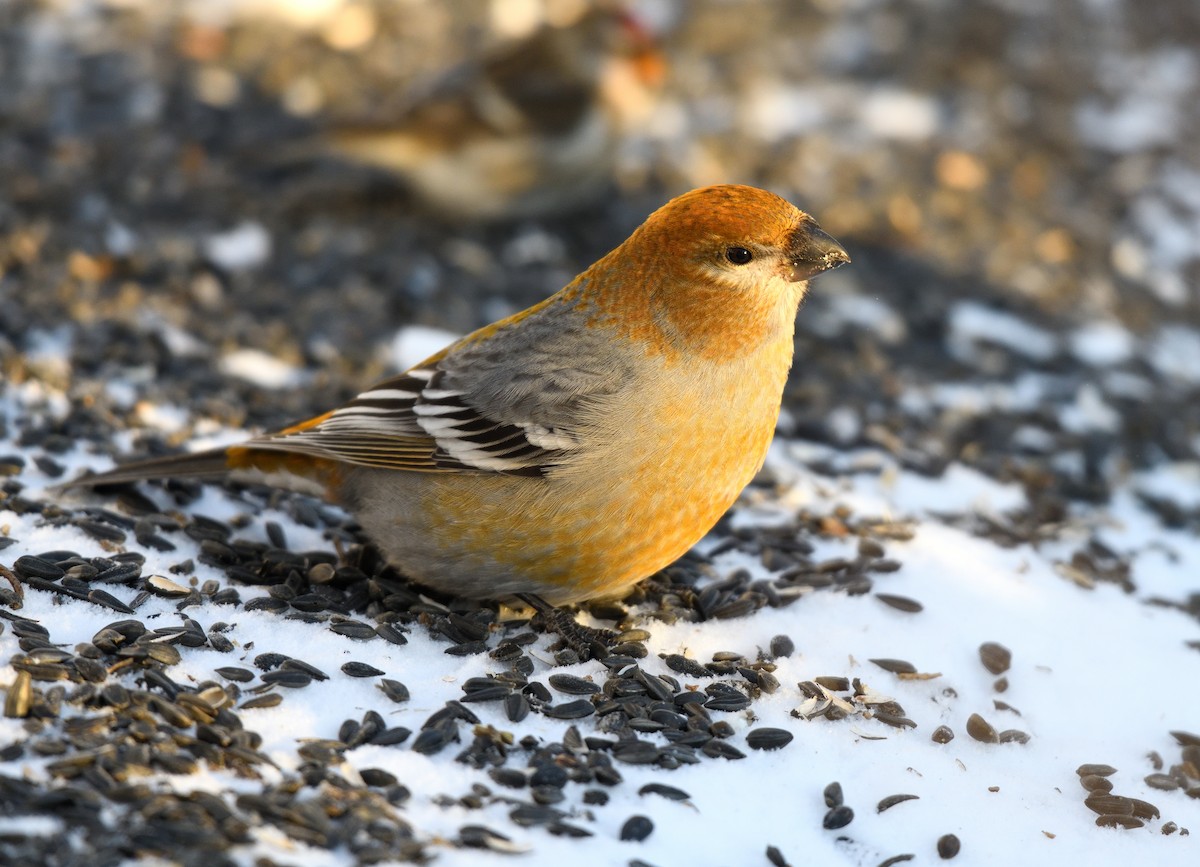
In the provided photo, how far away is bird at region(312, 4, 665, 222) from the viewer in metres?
8.01

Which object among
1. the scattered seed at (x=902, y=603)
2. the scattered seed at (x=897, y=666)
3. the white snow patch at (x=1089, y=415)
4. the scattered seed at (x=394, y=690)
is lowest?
the scattered seed at (x=394, y=690)

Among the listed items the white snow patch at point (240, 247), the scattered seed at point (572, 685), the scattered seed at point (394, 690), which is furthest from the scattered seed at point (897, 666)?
the white snow patch at point (240, 247)

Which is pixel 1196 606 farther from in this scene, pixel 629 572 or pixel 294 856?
pixel 294 856

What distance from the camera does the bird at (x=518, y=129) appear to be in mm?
8008

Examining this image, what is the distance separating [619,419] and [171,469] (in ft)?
5.92

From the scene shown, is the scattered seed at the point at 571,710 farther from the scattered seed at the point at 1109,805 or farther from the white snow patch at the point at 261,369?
the white snow patch at the point at 261,369

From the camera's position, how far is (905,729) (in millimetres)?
3998

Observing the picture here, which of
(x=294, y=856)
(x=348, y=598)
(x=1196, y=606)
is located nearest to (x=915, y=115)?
(x=1196, y=606)

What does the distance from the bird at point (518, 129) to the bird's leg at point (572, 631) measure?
4.36 m

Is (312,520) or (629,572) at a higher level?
(629,572)

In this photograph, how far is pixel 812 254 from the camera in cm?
404

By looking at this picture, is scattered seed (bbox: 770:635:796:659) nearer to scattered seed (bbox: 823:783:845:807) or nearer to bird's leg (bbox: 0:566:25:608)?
scattered seed (bbox: 823:783:845:807)

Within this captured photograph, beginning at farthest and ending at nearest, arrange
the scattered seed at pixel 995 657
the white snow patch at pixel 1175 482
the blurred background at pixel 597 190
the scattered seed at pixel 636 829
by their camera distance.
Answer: the blurred background at pixel 597 190 → the white snow patch at pixel 1175 482 → the scattered seed at pixel 995 657 → the scattered seed at pixel 636 829

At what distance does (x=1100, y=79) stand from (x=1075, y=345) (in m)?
3.51
